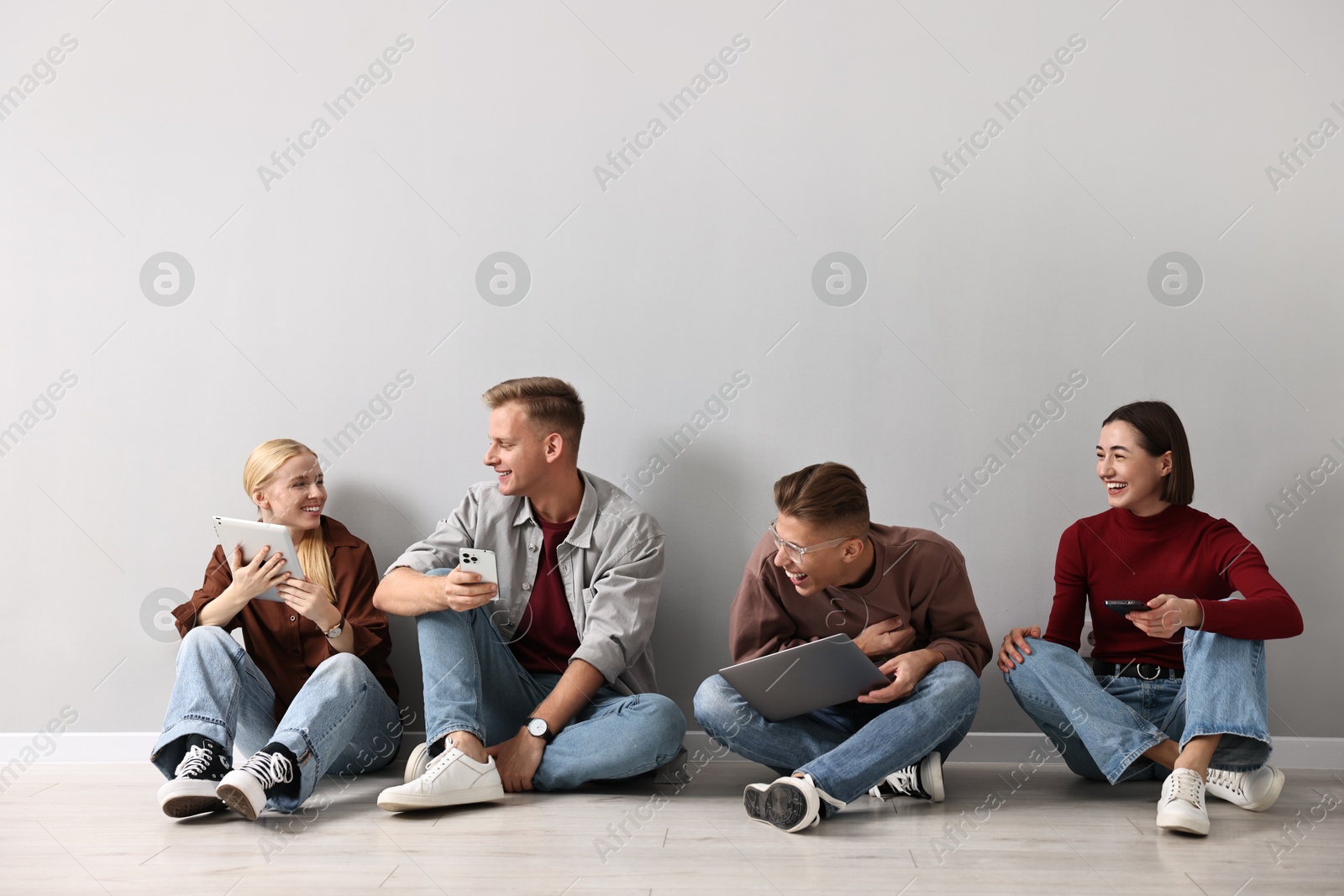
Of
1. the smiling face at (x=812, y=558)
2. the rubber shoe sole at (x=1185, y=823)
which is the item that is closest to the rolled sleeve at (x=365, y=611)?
the smiling face at (x=812, y=558)

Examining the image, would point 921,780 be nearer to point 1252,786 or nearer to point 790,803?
point 790,803

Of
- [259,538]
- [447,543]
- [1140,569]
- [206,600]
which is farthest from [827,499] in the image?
[206,600]

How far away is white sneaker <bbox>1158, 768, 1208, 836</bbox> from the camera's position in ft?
6.01

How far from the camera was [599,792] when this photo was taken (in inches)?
86.0

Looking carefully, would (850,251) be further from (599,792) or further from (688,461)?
(599,792)

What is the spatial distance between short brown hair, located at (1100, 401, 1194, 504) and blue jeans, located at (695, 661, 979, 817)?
27.7 inches

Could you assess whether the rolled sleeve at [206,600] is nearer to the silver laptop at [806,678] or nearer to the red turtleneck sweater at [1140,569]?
the silver laptop at [806,678]

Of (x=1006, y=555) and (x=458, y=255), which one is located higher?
(x=458, y=255)

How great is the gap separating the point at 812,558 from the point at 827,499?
5.1 inches

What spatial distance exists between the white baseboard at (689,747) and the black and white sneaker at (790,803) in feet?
2.35

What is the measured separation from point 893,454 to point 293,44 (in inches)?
80.1

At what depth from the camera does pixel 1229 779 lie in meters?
2.06

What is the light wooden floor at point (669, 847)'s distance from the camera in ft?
5.20

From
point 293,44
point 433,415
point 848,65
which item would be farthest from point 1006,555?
point 293,44
